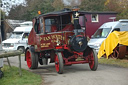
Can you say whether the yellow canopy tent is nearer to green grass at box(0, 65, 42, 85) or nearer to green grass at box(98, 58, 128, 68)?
green grass at box(98, 58, 128, 68)

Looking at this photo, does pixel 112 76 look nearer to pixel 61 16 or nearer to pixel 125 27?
pixel 61 16

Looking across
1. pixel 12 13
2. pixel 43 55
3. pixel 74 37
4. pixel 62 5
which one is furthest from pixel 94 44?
pixel 12 13

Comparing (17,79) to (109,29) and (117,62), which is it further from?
(109,29)

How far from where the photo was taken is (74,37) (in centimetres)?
1083

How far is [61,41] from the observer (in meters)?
11.3

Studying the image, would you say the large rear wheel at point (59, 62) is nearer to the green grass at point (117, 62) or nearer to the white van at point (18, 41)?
the green grass at point (117, 62)

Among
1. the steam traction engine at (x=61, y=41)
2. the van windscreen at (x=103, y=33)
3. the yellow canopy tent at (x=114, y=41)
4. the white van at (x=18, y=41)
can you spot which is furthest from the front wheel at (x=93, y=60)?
the white van at (x=18, y=41)

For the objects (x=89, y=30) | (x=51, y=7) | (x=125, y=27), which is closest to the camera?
(x=125, y=27)

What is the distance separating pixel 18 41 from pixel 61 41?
1279 centimetres

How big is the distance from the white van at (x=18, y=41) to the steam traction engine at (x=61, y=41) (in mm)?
10799

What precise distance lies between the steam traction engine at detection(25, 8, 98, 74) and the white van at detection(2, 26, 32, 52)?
10.8 m

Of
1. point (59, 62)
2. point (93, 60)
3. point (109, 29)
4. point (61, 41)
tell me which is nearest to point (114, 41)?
point (93, 60)

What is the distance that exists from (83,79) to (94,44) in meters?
9.07

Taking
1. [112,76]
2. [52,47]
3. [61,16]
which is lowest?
[112,76]
